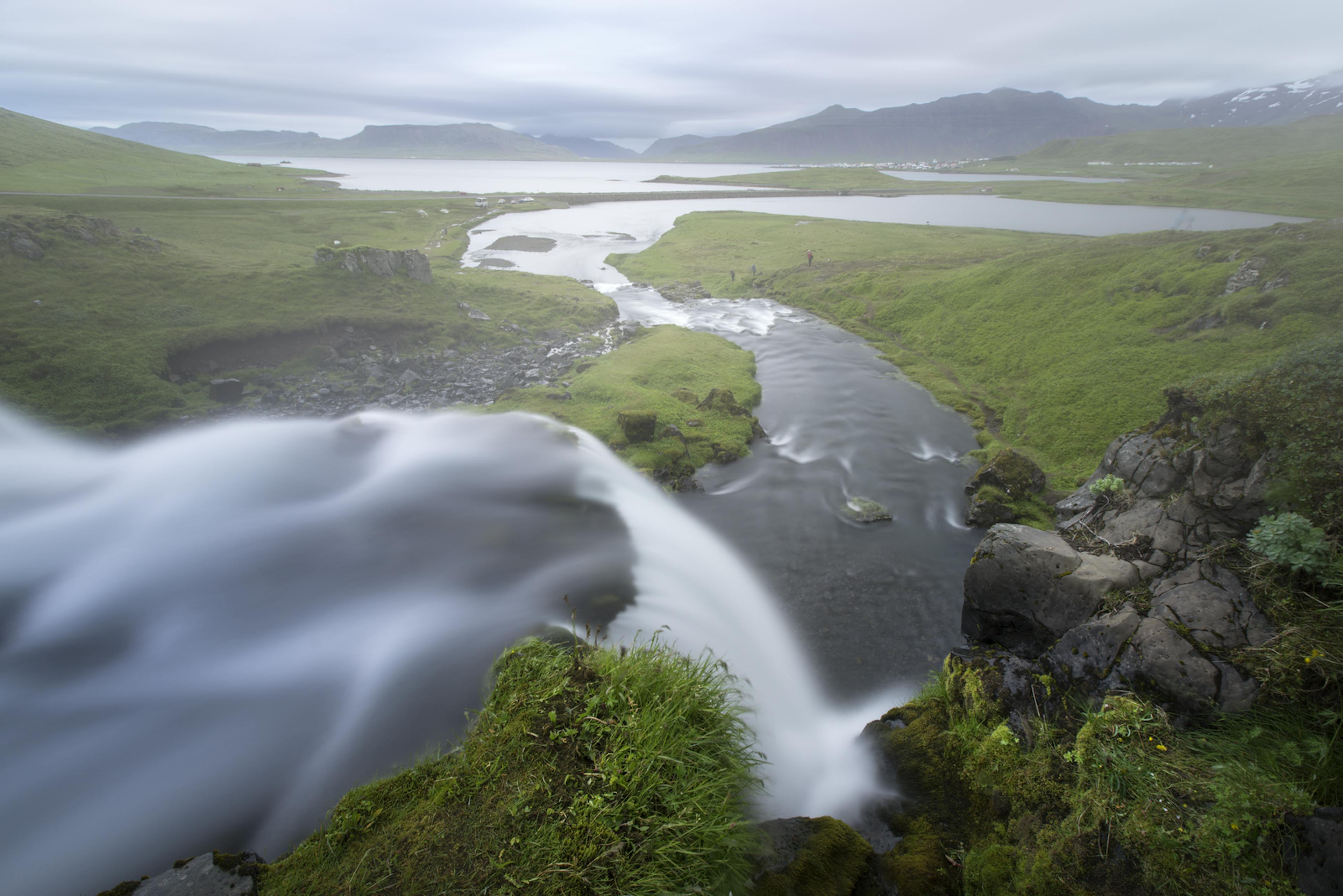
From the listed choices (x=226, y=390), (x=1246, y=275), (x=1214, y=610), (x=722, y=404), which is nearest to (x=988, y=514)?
(x=1214, y=610)

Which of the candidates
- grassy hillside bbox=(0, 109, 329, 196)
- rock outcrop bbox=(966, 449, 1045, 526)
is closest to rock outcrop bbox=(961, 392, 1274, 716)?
rock outcrop bbox=(966, 449, 1045, 526)

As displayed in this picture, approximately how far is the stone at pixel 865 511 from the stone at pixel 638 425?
274 inches

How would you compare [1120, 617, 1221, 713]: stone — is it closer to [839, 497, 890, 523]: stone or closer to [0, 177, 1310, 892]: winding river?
[0, 177, 1310, 892]: winding river

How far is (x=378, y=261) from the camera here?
30.5 m

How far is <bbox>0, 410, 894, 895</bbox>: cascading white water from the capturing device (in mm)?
7039

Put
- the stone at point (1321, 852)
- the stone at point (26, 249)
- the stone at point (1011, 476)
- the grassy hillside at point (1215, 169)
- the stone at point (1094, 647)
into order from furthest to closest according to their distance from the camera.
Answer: the grassy hillside at point (1215, 169) → the stone at point (26, 249) → the stone at point (1011, 476) → the stone at point (1094, 647) → the stone at point (1321, 852)

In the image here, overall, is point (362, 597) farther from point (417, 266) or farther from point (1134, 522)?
point (417, 266)

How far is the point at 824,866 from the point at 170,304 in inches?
1256

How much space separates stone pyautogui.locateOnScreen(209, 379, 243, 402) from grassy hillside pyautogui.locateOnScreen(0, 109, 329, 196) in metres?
52.1

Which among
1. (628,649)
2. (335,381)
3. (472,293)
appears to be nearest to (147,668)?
(628,649)

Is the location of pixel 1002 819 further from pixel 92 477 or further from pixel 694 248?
pixel 694 248

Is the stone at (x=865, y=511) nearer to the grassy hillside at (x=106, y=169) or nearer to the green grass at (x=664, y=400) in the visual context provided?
the green grass at (x=664, y=400)

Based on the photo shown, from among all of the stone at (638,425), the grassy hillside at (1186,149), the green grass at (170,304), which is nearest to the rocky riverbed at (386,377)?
the green grass at (170,304)

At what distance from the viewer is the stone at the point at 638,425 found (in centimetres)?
1858
